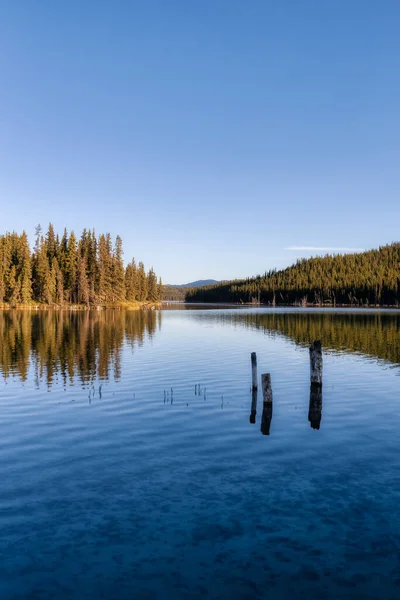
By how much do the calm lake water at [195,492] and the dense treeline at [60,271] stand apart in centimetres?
11772

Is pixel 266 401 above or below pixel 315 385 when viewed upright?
below

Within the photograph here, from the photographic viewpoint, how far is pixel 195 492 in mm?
12797

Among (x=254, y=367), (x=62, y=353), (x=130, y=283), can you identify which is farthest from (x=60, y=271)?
(x=254, y=367)

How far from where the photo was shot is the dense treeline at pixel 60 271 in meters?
139

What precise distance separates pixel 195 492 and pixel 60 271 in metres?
139

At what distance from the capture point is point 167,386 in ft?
94.9

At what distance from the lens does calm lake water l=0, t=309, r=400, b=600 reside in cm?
898

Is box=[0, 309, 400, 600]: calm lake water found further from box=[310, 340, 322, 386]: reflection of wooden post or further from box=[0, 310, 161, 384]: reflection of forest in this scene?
box=[0, 310, 161, 384]: reflection of forest

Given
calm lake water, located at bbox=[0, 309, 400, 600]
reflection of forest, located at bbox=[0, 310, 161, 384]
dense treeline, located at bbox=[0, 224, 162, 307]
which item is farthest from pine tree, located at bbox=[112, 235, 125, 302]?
calm lake water, located at bbox=[0, 309, 400, 600]

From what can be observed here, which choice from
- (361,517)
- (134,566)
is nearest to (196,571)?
(134,566)

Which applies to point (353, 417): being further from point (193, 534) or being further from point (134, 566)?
point (134, 566)

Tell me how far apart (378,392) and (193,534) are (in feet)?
65.7

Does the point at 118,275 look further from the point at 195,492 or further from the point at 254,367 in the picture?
the point at 195,492

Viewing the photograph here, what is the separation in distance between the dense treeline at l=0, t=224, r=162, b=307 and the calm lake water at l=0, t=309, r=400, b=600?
118 meters
